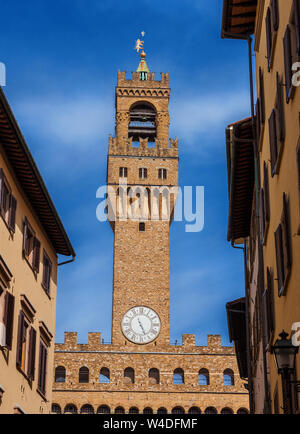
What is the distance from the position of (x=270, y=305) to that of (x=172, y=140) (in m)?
47.5

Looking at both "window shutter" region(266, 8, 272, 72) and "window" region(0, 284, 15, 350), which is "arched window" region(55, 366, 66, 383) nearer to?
"window" region(0, 284, 15, 350)

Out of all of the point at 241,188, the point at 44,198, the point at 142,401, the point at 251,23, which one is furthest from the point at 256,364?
the point at 142,401

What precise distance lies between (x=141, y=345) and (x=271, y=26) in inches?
1651

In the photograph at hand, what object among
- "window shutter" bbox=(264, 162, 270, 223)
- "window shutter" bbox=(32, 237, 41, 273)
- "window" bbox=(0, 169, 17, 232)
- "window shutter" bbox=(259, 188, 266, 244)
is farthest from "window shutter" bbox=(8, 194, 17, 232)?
"window shutter" bbox=(264, 162, 270, 223)

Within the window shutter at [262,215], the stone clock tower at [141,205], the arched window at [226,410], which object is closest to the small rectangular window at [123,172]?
the stone clock tower at [141,205]

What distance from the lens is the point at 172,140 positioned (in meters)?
63.0

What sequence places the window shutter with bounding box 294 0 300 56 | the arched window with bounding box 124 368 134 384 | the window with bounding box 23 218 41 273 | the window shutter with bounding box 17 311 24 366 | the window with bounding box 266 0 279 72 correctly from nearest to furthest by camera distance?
the window shutter with bounding box 294 0 300 56
the window with bounding box 266 0 279 72
the window shutter with bounding box 17 311 24 366
the window with bounding box 23 218 41 273
the arched window with bounding box 124 368 134 384

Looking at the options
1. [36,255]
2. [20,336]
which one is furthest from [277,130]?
[36,255]

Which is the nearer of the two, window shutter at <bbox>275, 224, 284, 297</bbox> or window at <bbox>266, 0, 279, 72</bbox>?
window shutter at <bbox>275, 224, 284, 297</bbox>

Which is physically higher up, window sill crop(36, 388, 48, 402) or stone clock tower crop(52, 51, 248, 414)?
stone clock tower crop(52, 51, 248, 414)

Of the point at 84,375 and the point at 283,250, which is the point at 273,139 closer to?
the point at 283,250

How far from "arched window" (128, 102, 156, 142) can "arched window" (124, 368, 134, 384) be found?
17.8 meters

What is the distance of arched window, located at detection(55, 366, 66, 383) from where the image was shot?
178 feet

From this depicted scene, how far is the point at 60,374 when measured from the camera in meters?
54.4
